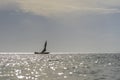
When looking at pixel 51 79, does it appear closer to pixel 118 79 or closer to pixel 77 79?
pixel 77 79

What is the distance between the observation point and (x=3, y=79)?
58.0 m

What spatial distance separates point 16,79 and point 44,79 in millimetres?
5196

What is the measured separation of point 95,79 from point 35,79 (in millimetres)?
10443

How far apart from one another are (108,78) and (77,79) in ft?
18.5

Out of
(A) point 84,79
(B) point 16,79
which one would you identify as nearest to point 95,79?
(A) point 84,79

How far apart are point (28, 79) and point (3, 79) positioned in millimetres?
4654

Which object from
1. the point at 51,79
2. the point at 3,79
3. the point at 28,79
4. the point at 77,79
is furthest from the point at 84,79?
the point at 3,79

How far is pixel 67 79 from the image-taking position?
55562 mm

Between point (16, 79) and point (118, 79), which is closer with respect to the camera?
point (118, 79)

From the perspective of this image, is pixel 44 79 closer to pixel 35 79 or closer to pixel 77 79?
pixel 35 79

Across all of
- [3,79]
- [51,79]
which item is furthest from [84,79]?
[3,79]

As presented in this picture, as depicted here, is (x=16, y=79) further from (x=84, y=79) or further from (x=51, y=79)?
(x=84, y=79)

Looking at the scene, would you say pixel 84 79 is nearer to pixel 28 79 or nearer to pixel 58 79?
pixel 58 79

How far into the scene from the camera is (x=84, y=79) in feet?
181
